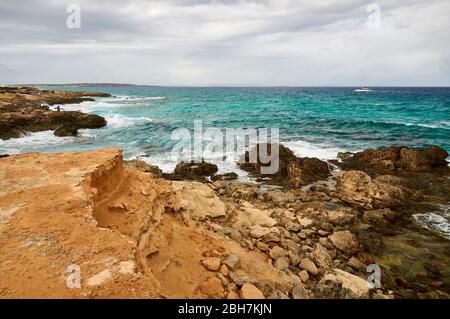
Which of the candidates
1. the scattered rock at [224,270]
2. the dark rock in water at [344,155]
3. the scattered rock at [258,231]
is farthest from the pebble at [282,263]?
the dark rock in water at [344,155]

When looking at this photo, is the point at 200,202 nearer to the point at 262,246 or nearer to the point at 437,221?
the point at 262,246

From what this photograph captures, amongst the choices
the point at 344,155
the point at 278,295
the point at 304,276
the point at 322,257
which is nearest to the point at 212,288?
the point at 278,295

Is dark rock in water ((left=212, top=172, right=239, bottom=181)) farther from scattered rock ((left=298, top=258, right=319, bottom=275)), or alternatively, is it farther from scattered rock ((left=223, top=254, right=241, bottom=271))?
scattered rock ((left=223, top=254, right=241, bottom=271))

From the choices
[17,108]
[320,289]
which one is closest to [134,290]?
[320,289]

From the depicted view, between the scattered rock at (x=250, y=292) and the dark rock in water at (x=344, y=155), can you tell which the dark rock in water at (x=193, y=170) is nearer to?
the dark rock in water at (x=344, y=155)

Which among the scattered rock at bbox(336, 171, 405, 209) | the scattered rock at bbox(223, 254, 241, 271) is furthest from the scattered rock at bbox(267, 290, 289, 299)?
the scattered rock at bbox(336, 171, 405, 209)

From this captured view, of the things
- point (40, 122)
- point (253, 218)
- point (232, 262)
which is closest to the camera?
point (232, 262)

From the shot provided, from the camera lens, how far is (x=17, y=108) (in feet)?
109

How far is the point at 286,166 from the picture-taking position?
16766 mm

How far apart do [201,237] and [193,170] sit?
9492 mm

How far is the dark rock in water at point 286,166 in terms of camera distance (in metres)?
15.4
